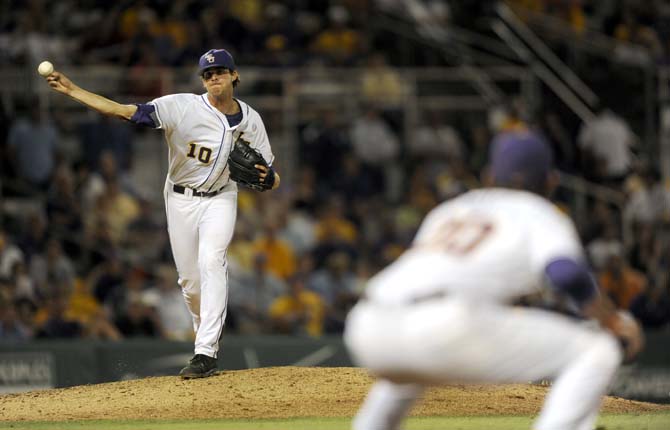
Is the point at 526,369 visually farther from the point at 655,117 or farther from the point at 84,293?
the point at 655,117

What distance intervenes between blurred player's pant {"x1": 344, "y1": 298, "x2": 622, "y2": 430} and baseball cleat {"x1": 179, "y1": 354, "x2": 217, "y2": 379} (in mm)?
3762

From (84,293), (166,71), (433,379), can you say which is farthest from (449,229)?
(166,71)

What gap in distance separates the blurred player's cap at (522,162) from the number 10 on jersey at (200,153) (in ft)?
12.7

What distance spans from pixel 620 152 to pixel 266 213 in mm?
4828

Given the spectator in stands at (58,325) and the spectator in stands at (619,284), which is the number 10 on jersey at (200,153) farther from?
the spectator in stands at (619,284)

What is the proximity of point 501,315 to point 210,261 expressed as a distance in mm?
3861

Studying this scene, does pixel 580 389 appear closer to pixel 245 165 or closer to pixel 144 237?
pixel 245 165

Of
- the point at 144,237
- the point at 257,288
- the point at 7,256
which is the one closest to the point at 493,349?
the point at 257,288

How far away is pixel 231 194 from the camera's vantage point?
8.40 meters

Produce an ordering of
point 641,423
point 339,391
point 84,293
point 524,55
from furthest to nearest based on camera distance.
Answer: point 524,55, point 84,293, point 339,391, point 641,423

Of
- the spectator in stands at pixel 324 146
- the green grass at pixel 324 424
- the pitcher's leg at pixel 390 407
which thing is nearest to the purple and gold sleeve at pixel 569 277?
the pitcher's leg at pixel 390 407

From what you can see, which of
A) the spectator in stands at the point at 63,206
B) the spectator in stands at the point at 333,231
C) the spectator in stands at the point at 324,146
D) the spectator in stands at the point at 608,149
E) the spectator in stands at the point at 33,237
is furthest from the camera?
the spectator in stands at the point at 608,149

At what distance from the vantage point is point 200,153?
8203 mm

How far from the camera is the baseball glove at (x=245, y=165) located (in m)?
8.19
